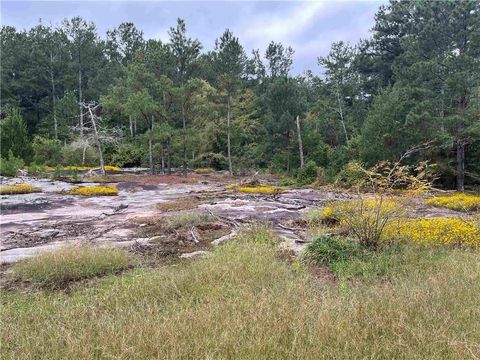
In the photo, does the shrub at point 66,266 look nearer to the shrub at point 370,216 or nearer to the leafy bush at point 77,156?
the shrub at point 370,216

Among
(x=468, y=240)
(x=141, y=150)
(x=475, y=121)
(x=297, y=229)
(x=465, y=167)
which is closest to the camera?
(x=468, y=240)

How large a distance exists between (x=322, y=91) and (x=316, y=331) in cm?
3883

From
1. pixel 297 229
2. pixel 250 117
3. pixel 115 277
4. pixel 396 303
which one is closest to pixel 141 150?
pixel 250 117

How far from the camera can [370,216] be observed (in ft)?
22.2

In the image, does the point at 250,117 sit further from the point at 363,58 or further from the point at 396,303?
the point at 396,303

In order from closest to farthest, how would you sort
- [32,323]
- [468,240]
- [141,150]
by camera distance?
1. [32,323]
2. [468,240]
3. [141,150]

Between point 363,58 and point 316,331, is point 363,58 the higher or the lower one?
the higher one

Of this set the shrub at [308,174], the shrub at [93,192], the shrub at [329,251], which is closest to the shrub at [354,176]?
the shrub at [329,251]

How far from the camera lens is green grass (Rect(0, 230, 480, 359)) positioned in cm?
304

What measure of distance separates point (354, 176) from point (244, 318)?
12.9 m

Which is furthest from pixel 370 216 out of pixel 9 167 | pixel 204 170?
pixel 204 170

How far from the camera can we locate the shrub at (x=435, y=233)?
6828mm

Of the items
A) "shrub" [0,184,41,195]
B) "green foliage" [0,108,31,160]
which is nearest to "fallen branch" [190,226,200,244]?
"shrub" [0,184,41,195]

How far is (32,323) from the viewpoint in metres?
3.68
